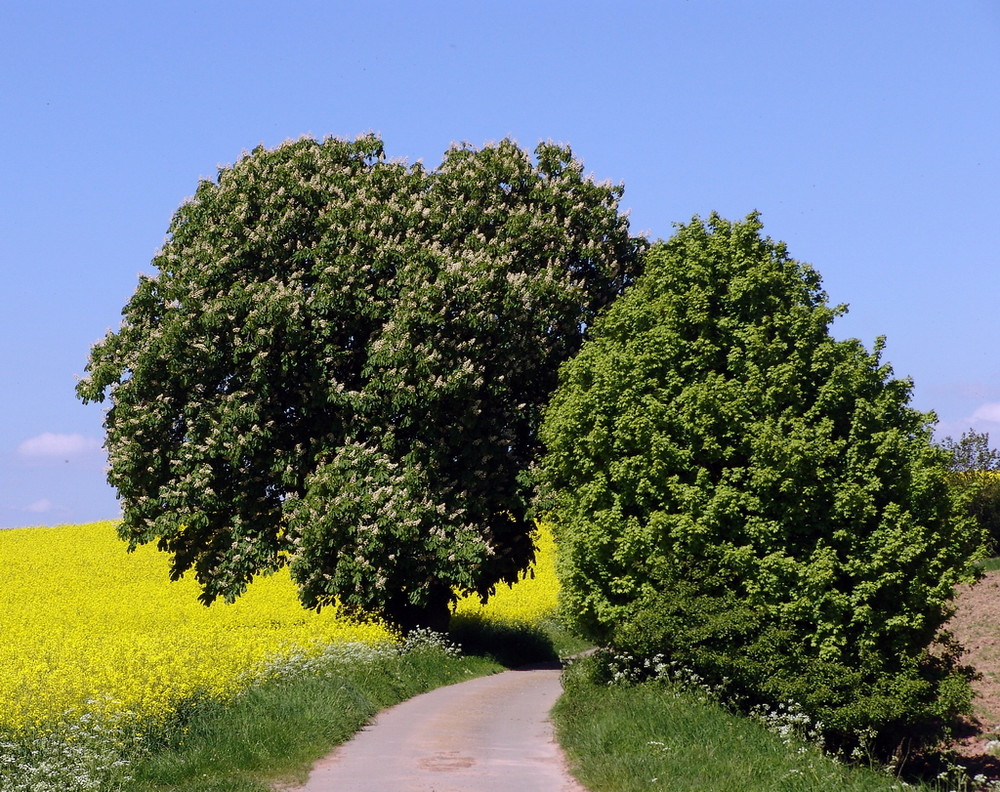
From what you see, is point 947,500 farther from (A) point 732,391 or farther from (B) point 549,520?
(B) point 549,520

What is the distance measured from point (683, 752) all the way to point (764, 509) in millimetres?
7630

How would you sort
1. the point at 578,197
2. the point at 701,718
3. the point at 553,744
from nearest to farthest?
the point at 701,718 → the point at 553,744 → the point at 578,197

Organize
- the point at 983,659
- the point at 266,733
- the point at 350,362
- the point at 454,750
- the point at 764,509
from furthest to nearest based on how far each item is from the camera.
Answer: the point at 983,659
the point at 350,362
the point at 764,509
the point at 454,750
the point at 266,733

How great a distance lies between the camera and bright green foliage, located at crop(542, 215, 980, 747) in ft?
72.9

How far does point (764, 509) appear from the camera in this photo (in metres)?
22.8

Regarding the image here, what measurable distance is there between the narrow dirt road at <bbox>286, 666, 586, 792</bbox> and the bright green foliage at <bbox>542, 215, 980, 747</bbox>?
3.05m

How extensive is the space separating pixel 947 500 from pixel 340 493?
14.6 m

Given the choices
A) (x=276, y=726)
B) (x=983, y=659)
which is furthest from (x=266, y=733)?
(x=983, y=659)

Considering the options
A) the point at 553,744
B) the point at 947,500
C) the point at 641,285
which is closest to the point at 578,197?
the point at 641,285

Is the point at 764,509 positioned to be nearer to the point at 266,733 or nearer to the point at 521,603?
the point at 266,733

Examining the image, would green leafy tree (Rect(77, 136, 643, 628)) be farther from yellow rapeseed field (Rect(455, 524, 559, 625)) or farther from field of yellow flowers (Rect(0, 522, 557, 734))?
yellow rapeseed field (Rect(455, 524, 559, 625))

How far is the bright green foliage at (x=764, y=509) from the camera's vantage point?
22.2 metres

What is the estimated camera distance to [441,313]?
28.6 m

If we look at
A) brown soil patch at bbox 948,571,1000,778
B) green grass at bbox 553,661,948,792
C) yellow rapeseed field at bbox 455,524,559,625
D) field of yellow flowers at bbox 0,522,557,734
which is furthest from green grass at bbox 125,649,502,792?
yellow rapeseed field at bbox 455,524,559,625
